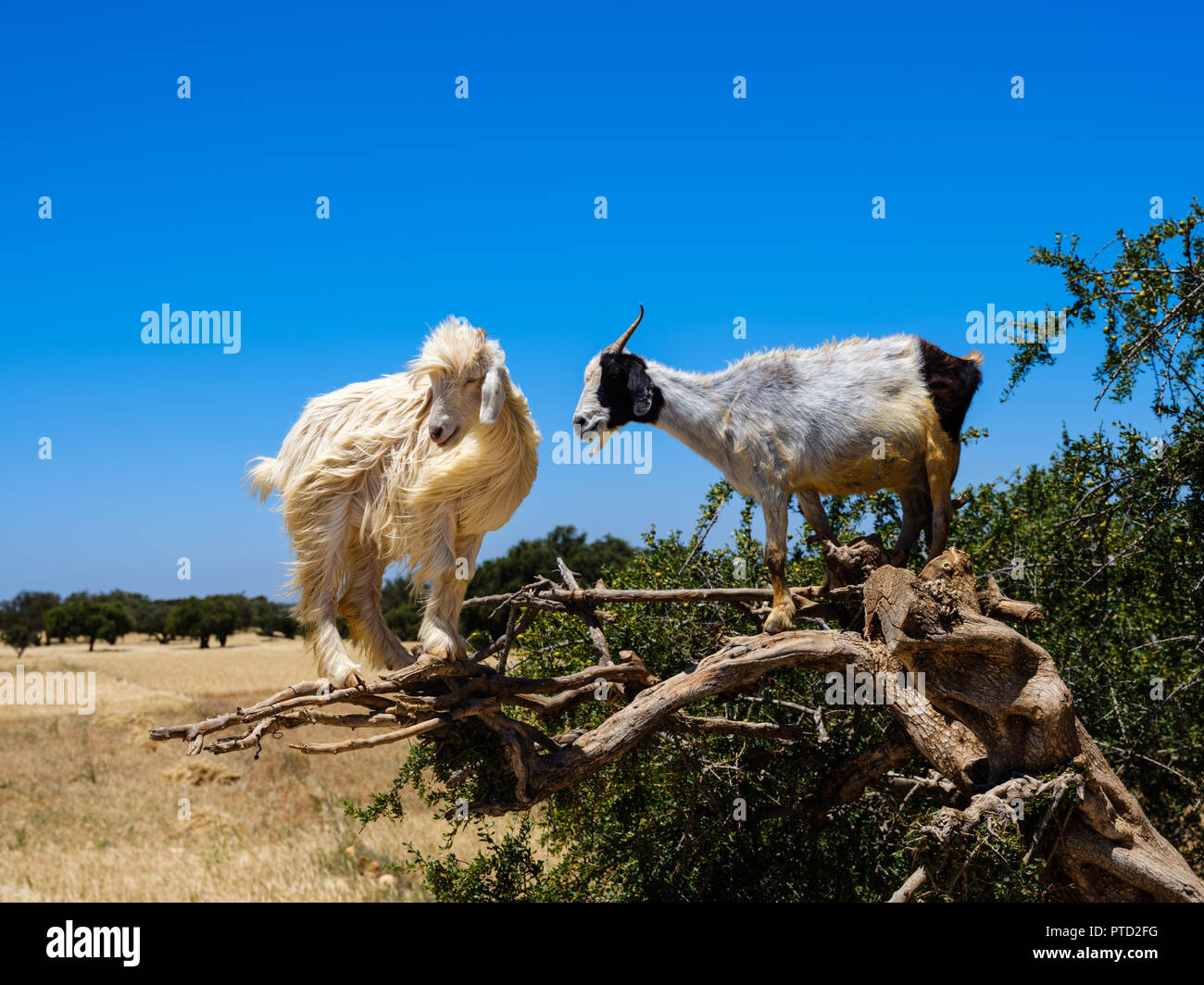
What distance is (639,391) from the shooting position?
5629 millimetres

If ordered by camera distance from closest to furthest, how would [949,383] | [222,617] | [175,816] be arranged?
1. [949,383]
2. [175,816]
3. [222,617]

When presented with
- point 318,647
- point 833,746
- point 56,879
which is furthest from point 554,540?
point 318,647

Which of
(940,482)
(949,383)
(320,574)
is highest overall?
(949,383)

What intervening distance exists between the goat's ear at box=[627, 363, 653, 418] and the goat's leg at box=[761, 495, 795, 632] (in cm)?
90

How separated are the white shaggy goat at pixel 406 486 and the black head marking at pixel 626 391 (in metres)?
0.54

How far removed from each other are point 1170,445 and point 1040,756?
10.5 feet

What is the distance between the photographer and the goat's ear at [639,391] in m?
5.62

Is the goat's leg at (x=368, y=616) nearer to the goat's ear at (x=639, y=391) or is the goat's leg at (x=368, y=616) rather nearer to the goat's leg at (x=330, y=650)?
the goat's leg at (x=330, y=650)

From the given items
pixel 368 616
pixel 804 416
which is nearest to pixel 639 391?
pixel 804 416

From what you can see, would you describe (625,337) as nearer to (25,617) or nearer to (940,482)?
(940,482)

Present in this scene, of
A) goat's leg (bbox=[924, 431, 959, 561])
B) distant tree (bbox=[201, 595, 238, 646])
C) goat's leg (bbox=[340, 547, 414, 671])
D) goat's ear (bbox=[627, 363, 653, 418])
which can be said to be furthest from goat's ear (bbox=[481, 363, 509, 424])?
distant tree (bbox=[201, 595, 238, 646])

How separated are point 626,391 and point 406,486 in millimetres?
1417

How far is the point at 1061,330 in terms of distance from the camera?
23.7 ft
